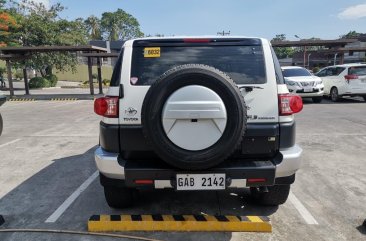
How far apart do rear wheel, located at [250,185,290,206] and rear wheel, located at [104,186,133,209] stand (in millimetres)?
1498

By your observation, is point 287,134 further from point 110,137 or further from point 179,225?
point 110,137

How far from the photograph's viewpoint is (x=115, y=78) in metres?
3.22

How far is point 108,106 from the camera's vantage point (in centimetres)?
318

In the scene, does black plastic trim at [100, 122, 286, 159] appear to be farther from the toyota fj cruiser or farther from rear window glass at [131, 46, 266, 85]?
rear window glass at [131, 46, 266, 85]

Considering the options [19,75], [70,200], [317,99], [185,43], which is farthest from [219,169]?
[19,75]

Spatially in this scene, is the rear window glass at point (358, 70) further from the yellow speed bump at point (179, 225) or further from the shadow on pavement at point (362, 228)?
the yellow speed bump at point (179, 225)

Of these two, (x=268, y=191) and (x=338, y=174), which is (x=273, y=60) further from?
(x=338, y=174)

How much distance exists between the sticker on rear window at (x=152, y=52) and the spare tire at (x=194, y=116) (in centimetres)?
44

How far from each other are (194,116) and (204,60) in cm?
71

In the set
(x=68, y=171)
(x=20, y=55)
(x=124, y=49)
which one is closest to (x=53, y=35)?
(x=20, y=55)

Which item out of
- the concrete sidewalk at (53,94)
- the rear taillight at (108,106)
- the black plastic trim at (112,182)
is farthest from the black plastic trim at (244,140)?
the concrete sidewalk at (53,94)

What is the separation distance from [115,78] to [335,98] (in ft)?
47.9

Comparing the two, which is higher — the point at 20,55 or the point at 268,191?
the point at 20,55

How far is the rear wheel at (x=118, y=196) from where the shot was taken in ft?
11.9
